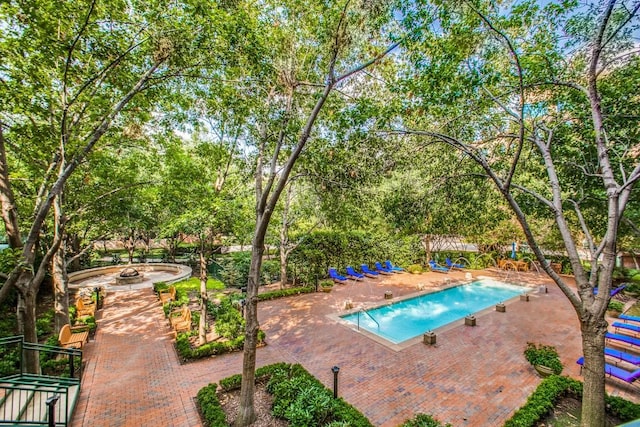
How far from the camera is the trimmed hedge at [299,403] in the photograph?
217 inches

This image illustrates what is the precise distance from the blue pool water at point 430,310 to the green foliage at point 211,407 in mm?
6086

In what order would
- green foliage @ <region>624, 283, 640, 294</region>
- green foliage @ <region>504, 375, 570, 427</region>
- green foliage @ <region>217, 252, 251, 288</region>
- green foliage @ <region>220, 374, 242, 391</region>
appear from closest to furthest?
green foliage @ <region>504, 375, 570, 427</region>
green foliage @ <region>220, 374, 242, 391</region>
green foliage @ <region>624, 283, 640, 294</region>
green foliage @ <region>217, 252, 251, 288</region>

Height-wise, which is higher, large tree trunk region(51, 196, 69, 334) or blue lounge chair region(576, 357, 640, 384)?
large tree trunk region(51, 196, 69, 334)

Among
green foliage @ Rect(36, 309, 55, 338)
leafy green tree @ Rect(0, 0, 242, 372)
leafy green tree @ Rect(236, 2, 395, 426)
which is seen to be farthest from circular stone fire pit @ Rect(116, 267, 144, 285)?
leafy green tree @ Rect(236, 2, 395, 426)

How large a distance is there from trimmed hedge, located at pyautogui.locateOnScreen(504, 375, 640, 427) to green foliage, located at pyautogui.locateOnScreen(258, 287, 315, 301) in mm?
10770

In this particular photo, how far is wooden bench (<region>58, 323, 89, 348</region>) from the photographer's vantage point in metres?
7.90

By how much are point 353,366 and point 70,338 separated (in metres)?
8.60

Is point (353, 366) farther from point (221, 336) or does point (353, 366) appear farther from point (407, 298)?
point (407, 298)

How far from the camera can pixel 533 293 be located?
16.0m

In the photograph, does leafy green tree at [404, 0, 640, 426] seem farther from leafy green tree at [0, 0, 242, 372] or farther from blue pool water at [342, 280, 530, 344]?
blue pool water at [342, 280, 530, 344]

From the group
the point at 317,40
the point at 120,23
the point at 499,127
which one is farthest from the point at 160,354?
the point at 499,127

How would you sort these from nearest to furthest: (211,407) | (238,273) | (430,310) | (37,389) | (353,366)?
(37,389), (211,407), (353,366), (430,310), (238,273)

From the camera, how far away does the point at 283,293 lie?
14797 millimetres

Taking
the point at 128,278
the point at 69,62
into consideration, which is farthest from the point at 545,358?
the point at 128,278
